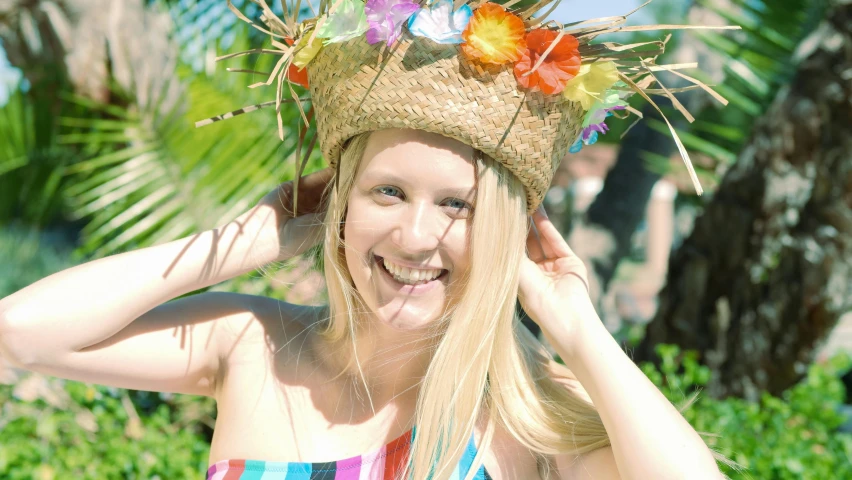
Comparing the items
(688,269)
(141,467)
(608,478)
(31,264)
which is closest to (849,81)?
(688,269)

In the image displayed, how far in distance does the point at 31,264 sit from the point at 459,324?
13.0 ft

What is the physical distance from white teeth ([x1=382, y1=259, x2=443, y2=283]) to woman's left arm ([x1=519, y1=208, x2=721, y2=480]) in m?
0.25

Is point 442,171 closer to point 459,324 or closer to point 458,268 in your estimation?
point 458,268

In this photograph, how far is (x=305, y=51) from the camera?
5.74 feet

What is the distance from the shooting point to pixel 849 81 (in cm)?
355

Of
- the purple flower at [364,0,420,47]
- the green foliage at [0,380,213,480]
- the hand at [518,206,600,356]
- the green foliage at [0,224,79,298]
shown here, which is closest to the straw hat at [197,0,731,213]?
the purple flower at [364,0,420,47]

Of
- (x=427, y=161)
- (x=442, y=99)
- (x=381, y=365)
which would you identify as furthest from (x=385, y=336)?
(x=442, y=99)

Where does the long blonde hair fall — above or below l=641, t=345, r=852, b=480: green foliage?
above

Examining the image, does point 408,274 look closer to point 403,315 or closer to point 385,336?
point 403,315

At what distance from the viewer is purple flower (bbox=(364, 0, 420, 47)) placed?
5.25 ft

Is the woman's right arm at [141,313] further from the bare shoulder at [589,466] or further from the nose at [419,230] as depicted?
the bare shoulder at [589,466]

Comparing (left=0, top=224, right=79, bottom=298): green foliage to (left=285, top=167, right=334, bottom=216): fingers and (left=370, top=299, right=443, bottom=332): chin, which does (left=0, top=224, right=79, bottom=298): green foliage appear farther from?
(left=370, top=299, right=443, bottom=332): chin

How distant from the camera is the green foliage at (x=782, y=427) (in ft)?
8.99

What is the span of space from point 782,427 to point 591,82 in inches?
79.6
